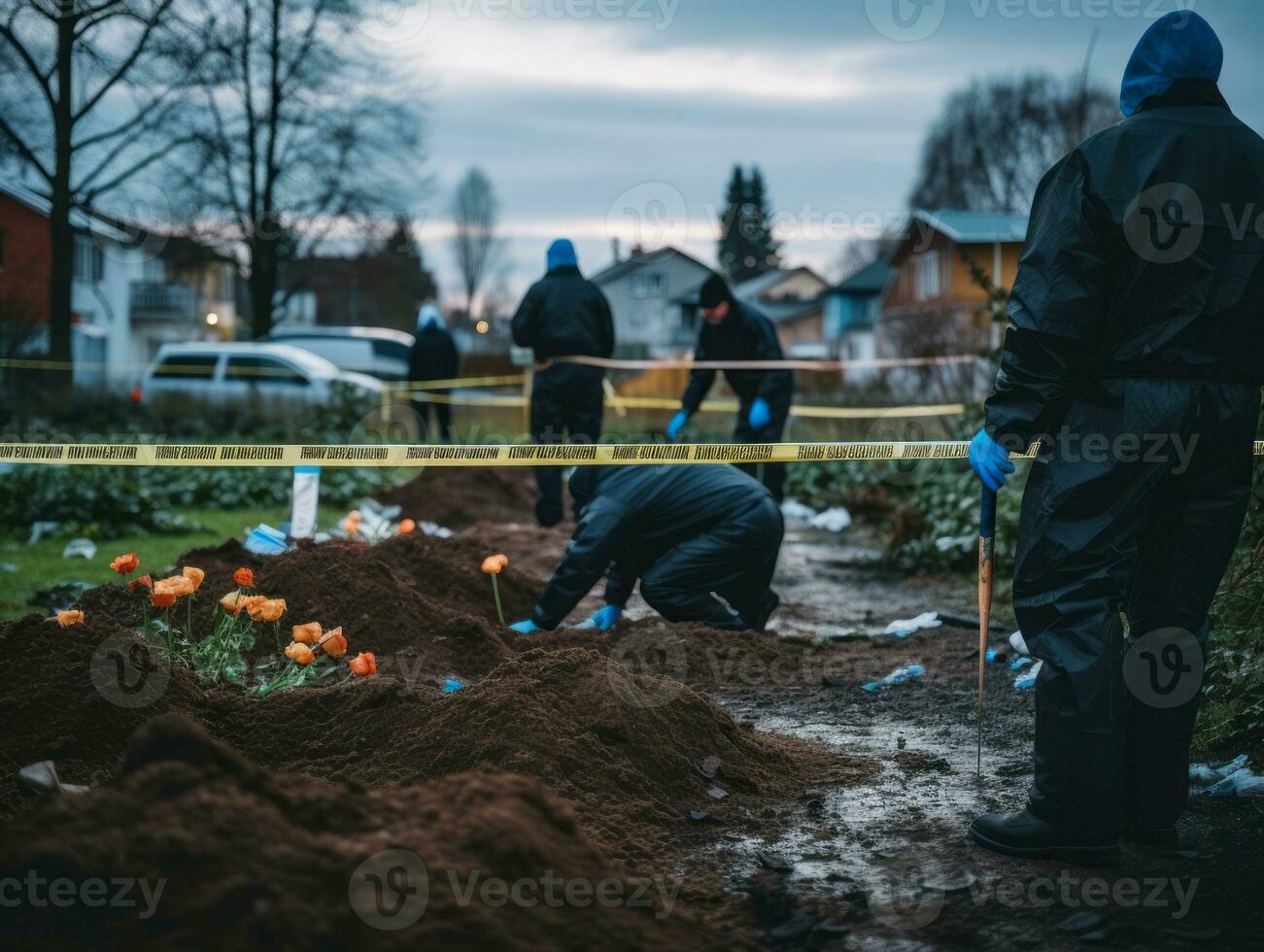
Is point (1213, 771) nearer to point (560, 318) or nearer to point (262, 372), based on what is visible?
point (560, 318)

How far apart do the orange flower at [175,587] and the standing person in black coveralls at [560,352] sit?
5788mm

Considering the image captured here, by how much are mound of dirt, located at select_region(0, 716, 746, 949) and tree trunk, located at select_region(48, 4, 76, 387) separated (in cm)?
1823

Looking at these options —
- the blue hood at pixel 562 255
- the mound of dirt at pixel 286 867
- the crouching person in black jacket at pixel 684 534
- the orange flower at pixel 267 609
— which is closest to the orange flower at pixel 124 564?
the orange flower at pixel 267 609

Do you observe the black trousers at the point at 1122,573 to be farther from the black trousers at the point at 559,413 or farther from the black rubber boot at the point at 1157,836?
the black trousers at the point at 559,413

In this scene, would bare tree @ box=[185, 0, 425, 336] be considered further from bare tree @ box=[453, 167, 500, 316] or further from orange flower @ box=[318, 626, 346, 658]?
bare tree @ box=[453, 167, 500, 316]

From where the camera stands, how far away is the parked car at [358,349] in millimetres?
25094

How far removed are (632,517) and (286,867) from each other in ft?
12.7

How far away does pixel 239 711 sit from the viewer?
4.12m

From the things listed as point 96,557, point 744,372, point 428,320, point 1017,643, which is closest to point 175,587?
point 1017,643

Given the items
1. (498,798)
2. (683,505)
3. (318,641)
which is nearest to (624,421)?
(683,505)

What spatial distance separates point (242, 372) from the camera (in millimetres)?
20078

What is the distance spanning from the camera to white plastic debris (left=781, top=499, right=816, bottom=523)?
13237 mm

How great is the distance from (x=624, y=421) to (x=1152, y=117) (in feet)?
63.5

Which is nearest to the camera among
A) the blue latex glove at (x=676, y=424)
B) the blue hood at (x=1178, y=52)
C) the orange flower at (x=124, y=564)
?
the blue hood at (x=1178, y=52)
